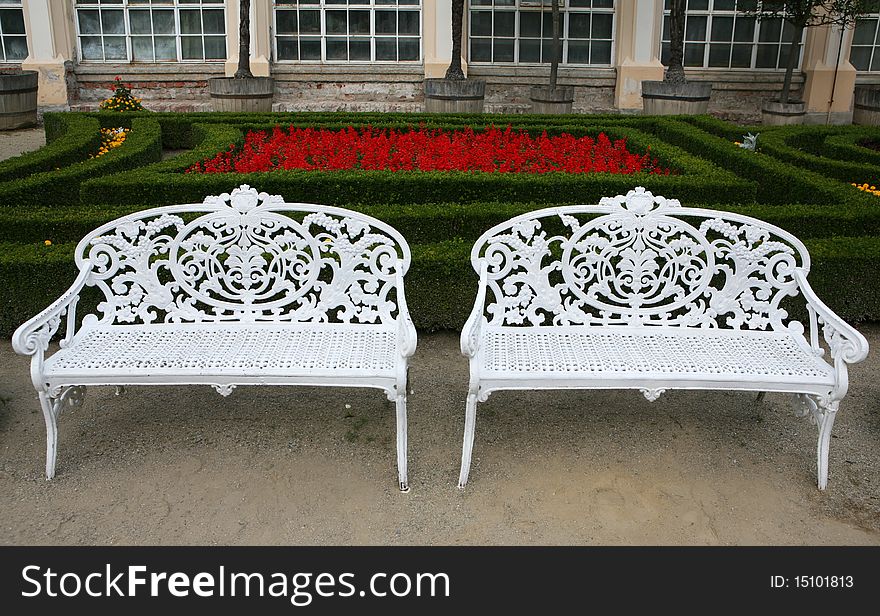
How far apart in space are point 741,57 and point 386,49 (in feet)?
23.8

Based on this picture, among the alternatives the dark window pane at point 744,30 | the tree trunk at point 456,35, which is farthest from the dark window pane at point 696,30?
the tree trunk at point 456,35

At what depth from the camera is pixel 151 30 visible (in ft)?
50.3

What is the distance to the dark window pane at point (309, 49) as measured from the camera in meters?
15.4

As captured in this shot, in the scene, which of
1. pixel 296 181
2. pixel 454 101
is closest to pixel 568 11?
pixel 454 101

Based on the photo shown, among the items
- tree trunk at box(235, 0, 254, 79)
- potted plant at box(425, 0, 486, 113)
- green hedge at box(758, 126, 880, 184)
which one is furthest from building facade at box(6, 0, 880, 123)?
green hedge at box(758, 126, 880, 184)

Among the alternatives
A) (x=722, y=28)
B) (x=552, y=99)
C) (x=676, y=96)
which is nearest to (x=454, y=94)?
(x=552, y=99)

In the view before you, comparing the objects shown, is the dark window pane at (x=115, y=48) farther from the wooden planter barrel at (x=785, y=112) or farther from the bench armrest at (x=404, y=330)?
the bench armrest at (x=404, y=330)

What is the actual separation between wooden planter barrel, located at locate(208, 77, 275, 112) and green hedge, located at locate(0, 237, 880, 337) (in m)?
8.36

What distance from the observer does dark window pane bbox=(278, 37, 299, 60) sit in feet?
50.5

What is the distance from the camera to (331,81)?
50.4 feet

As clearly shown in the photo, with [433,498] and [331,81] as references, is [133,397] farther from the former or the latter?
[331,81]

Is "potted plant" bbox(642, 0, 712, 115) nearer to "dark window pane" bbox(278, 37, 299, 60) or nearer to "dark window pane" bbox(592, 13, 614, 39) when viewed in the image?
"dark window pane" bbox(592, 13, 614, 39)

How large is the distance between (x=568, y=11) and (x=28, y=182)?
1214 cm

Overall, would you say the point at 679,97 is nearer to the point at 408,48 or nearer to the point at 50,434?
the point at 408,48
